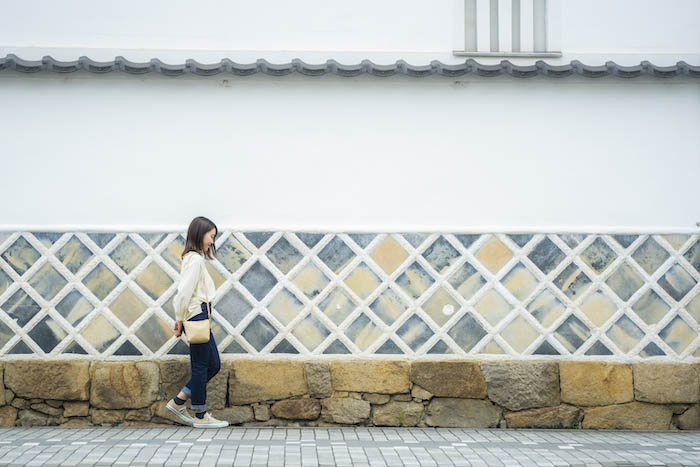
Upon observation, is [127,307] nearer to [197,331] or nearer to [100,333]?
[100,333]

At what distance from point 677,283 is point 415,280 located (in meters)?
2.54

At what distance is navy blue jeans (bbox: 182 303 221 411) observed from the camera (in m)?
6.55

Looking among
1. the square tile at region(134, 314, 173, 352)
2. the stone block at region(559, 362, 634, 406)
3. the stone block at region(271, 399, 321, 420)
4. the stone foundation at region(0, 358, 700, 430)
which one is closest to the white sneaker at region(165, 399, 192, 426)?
the stone foundation at region(0, 358, 700, 430)

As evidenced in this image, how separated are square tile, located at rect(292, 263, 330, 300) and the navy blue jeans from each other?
0.93 m

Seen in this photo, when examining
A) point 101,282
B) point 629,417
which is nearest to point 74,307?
point 101,282

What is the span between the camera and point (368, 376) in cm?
692

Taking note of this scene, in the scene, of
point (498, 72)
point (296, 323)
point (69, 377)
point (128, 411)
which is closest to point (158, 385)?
point (128, 411)

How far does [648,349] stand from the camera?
7.08 m

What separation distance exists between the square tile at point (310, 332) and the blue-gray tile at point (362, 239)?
2.68ft

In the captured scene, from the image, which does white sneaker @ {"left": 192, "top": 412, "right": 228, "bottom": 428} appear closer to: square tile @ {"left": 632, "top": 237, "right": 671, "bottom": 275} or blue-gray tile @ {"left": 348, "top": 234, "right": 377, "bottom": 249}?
blue-gray tile @ {"left": 348, "top": 234, "right": 377, "bottom": 249}

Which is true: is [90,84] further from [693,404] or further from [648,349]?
[693,404]

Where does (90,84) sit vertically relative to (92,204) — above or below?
above

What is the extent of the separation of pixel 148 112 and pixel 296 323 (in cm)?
247

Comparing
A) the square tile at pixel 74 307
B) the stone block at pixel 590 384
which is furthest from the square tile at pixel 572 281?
the square tile at pixel 74 307
